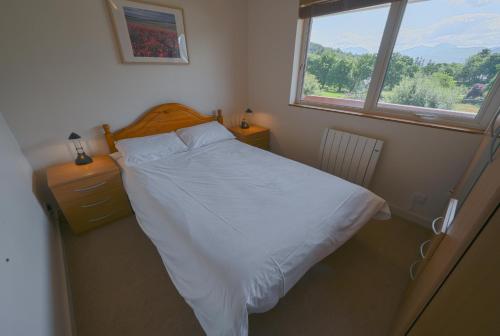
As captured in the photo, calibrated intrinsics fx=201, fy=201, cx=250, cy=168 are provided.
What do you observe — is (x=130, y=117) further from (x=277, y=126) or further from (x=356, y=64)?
(x=356, y=64)

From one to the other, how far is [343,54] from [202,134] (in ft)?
5.93

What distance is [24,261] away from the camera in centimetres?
100

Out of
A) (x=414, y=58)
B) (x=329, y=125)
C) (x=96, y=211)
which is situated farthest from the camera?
(x=329, y=125)

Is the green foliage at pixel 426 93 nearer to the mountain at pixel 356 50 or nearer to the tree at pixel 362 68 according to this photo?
the tree at pixel 362 68

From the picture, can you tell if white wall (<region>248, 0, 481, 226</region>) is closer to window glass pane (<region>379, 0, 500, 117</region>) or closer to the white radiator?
the white radiator

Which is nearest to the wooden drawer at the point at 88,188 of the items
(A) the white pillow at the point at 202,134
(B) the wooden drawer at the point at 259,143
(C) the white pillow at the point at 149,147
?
(C) the white pillow at the point at 149,147

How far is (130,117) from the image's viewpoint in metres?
2.25

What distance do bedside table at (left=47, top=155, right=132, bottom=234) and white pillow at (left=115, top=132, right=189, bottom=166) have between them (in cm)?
17

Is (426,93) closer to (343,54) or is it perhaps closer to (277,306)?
(343,54)

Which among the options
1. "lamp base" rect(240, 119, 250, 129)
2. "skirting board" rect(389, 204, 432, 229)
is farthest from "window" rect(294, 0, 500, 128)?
"lamp base" rect(240, 119, 250, 129)

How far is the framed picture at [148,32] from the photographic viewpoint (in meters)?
1.93

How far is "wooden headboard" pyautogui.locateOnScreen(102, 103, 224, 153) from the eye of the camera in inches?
85.7

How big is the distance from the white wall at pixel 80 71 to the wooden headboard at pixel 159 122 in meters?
0.09

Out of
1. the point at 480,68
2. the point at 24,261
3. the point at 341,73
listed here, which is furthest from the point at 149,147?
the point at 480,68
